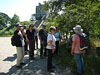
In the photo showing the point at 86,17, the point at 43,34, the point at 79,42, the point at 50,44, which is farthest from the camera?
the point at 86,17

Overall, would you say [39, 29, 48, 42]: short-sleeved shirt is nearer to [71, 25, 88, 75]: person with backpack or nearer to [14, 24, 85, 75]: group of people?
[14, 24, 85, 75]: group of people

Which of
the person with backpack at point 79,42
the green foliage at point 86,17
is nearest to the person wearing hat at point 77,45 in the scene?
the person with backpack at point 79,42

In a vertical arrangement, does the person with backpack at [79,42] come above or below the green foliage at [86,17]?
below

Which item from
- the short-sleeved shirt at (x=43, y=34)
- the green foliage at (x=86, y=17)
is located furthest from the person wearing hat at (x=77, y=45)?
the green foliage at (x=86, y=17)

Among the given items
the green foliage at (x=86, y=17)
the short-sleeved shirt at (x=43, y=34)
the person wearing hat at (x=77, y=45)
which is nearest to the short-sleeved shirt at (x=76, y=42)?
the person wearing hat at (x=77, y=45)

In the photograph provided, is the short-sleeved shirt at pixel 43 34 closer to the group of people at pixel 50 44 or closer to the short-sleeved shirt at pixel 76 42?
the group of people at pixel 50 44

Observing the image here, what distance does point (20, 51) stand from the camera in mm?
5453

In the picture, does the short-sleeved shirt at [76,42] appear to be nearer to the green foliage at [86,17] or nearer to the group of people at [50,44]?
the group of people at [50,44]

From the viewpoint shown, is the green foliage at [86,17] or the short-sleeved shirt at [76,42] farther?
the green foliage at [86,17]

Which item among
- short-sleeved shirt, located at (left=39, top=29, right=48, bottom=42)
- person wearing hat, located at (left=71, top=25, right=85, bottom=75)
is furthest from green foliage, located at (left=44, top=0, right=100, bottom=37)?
person wearing hat, located at (left=71, top=25, right=85, bottom=75)

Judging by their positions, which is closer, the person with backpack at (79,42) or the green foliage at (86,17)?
the person with backpack at (79,42)

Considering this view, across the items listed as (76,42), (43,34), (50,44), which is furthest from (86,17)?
(50,44)

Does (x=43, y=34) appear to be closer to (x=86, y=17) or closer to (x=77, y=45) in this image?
(x=86, y=17)

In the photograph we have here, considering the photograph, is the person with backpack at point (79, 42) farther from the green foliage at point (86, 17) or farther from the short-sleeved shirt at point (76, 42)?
the green foliage at point (86, 17)
